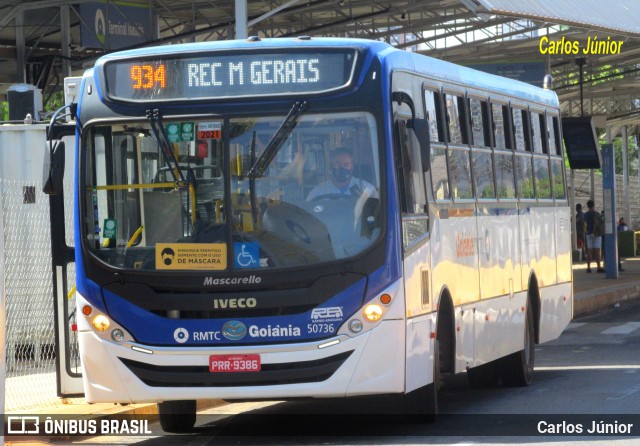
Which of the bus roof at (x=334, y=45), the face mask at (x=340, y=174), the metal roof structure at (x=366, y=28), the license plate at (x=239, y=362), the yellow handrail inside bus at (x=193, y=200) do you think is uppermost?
the metal roof structure at (x=366, y=28)

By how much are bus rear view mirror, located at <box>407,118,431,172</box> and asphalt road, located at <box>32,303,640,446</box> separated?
203 centimetres

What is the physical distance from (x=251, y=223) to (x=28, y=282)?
721 centimetres

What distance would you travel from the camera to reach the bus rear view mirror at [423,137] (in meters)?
10.7

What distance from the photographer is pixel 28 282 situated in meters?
17.0

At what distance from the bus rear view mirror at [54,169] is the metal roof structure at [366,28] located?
56.3 ft

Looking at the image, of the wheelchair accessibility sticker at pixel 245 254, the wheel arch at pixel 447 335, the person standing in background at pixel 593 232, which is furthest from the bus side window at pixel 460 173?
the person standing in background at pixel 593 232

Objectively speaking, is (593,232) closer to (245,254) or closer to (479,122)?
(479,122)

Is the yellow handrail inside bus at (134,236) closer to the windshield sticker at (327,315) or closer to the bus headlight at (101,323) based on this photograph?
the bus headlight at (101,323)

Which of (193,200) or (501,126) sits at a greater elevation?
(501,126)

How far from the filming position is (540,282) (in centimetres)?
1559

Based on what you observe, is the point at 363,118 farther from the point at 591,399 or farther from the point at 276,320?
the point at 591,399

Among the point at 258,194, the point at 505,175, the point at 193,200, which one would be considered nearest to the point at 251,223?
the point at 258,194

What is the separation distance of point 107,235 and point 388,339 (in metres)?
2.23

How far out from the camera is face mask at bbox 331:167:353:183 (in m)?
10.4
